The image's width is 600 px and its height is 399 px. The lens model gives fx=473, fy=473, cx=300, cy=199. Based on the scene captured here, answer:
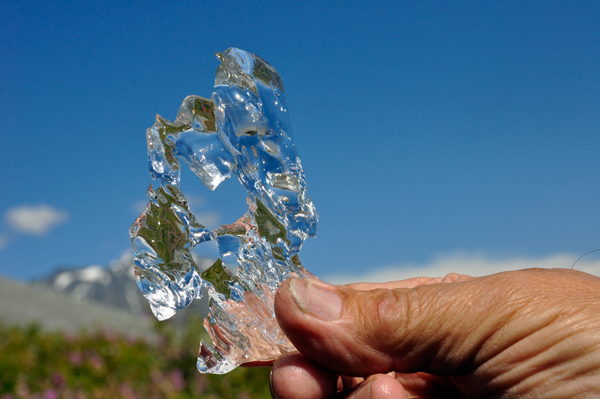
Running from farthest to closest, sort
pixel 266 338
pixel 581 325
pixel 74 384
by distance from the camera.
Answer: pixel 74 384, pixel 266 338, pixel 581 325

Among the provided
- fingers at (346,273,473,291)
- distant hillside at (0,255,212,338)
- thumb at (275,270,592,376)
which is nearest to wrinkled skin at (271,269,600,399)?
thumb at (275,270,592,376)

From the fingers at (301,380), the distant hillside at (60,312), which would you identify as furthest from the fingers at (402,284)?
the distant hillside at (60,312)

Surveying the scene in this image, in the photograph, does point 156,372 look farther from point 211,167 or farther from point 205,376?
point 211,167

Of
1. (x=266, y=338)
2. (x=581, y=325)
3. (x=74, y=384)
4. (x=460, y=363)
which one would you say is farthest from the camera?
(x=74, y=384)

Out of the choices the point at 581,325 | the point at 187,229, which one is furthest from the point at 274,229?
the point at 581,325

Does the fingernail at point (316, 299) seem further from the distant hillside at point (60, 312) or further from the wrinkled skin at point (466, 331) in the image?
the distant hillside at point (60, 312)

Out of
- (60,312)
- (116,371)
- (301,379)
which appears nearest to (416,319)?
(301,379)

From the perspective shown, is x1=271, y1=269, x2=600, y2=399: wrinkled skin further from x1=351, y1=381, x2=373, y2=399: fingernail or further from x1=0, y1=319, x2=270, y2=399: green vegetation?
x1=0, y1=319, x2=270, y2=399: green vegetation
